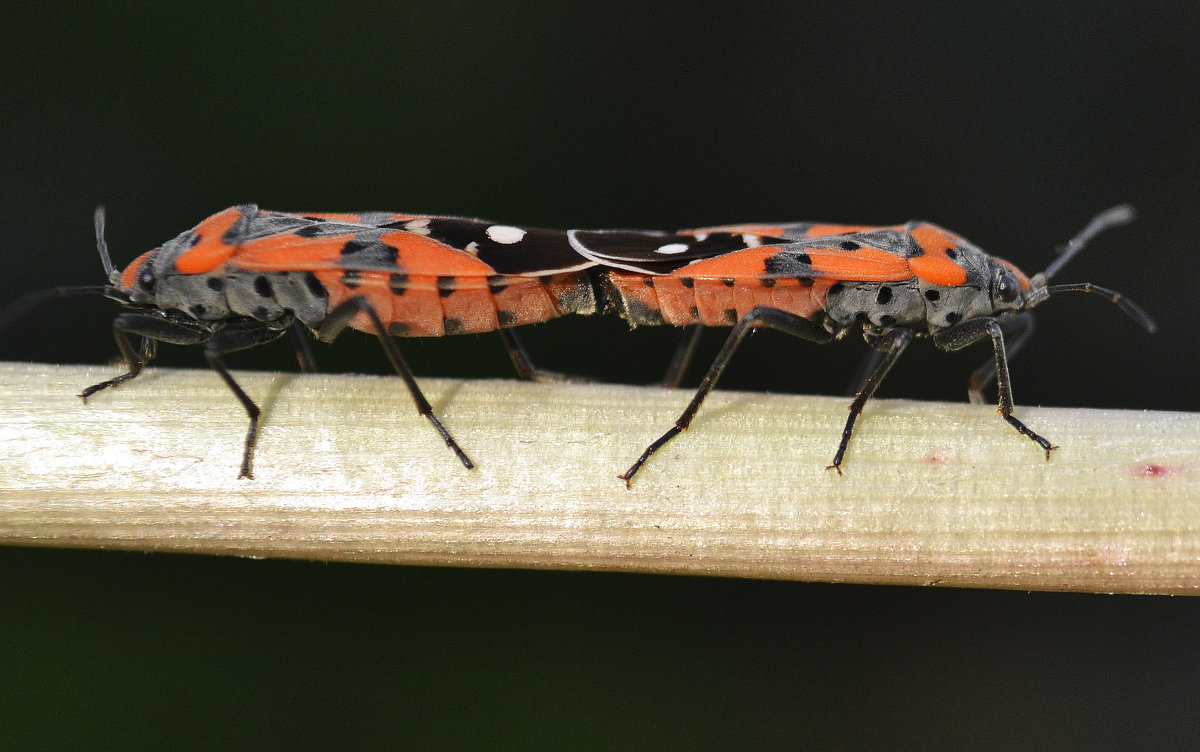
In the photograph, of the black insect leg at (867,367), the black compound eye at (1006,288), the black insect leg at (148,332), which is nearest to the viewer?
the black insect leg at (148,332)

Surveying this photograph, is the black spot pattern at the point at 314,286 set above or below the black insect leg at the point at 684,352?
above

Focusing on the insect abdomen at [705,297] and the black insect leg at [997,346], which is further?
the insect abdomen at [705,297]

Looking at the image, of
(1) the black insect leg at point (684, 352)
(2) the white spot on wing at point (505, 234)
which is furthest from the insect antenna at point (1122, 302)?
(2) the white spot on wing at point (505, 234)

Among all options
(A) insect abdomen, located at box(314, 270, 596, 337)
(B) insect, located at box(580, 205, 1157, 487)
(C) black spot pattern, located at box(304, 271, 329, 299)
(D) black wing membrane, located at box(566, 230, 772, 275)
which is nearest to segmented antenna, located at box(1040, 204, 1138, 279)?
(B) insect, located at box(580, 205, 1157, 487)

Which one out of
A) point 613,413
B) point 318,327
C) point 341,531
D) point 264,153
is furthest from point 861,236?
point 264,153

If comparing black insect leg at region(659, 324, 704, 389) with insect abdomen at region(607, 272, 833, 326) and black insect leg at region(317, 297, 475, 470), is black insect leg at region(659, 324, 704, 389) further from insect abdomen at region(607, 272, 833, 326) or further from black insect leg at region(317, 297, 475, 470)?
black insect leg at region(317, 297, 475, 470)

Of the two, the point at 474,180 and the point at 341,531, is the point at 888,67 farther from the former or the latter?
the point at 341,531

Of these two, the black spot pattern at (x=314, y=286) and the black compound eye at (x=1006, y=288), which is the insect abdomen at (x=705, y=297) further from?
the black spot pattern at (x=314, y=286)

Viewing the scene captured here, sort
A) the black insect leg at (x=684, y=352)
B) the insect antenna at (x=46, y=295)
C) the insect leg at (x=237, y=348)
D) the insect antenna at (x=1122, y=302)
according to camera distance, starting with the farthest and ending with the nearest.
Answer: the black insect leg at (x=684, y=352) → the insect antenna at (x=1122, y=302) → the insect antenna at (x=46, y=295) → the insect leg at (x=237, y=348)

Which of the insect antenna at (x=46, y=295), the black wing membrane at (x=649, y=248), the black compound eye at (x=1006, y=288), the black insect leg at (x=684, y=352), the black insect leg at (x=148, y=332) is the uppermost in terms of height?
the black wing membrane at (x=649, y=248)
